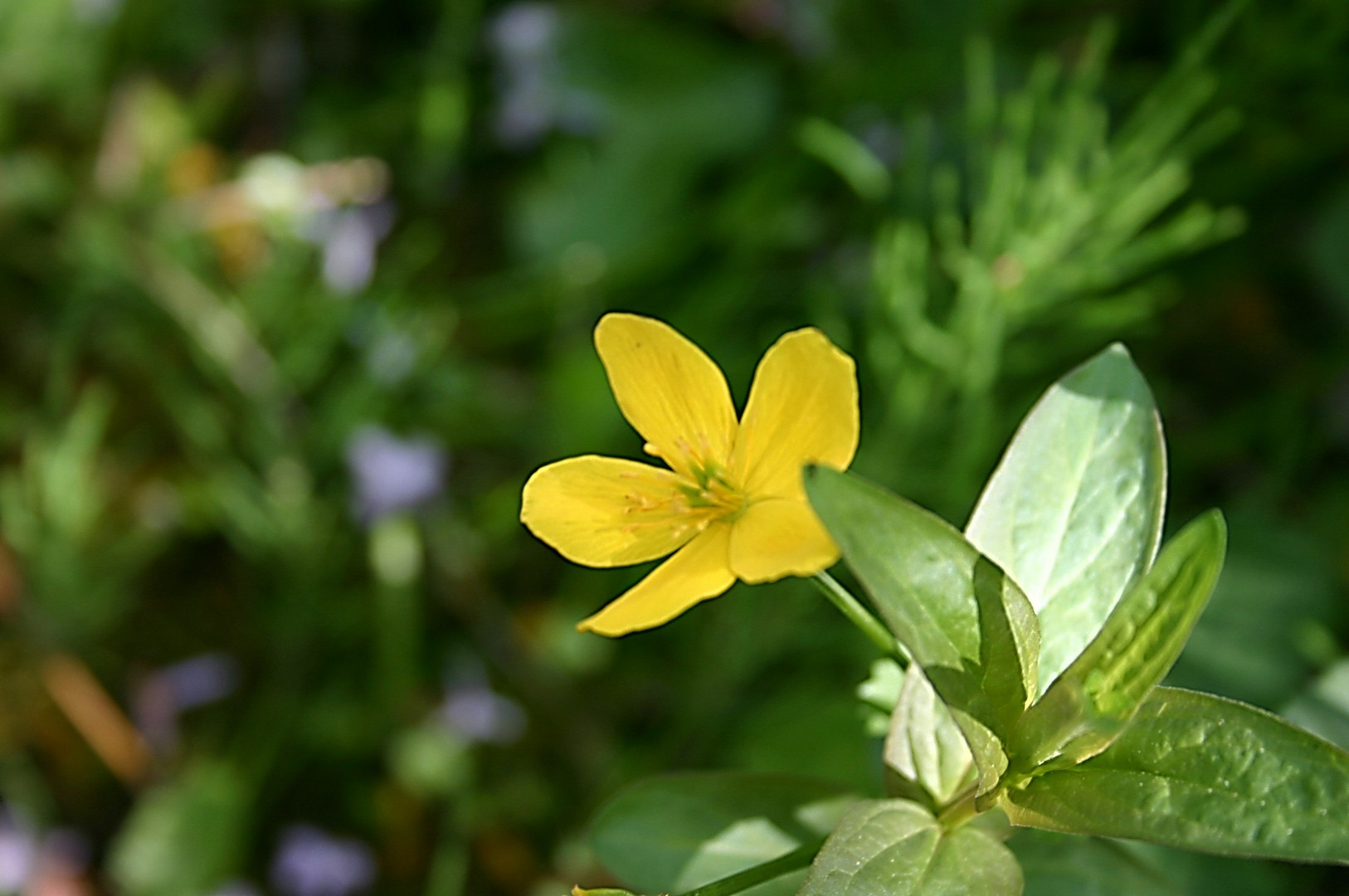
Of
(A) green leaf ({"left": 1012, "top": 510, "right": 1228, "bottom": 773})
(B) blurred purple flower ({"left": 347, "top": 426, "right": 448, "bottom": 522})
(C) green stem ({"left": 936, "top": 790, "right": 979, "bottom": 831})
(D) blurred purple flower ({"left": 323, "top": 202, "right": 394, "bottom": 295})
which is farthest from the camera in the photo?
(D) blurred purple flower ({"left": 323, "top": 202, "right": 394, "bottom": 295})

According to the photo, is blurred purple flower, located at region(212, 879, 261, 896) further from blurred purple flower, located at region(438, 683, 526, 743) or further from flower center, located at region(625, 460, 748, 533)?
flower center, located at region(625, 460, 748, 533)

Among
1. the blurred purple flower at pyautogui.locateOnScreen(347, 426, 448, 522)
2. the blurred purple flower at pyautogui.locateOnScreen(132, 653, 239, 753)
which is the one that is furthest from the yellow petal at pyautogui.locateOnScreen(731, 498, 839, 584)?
the blurred purple flower at pyautogui.locateOnScreen(132, 653, 239, 753)

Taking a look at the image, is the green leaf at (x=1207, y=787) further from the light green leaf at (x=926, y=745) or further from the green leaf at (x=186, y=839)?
the green leaf at (x=186, y=839)

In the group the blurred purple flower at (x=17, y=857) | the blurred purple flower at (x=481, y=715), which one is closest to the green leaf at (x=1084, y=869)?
the blurred purple flower at (x=481, y=715)

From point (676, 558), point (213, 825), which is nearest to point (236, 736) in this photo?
point (213, 825)

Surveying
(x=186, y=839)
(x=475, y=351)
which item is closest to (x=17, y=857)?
(x=186, y=839)

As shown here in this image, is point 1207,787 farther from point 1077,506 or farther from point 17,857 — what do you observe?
point 17,857
